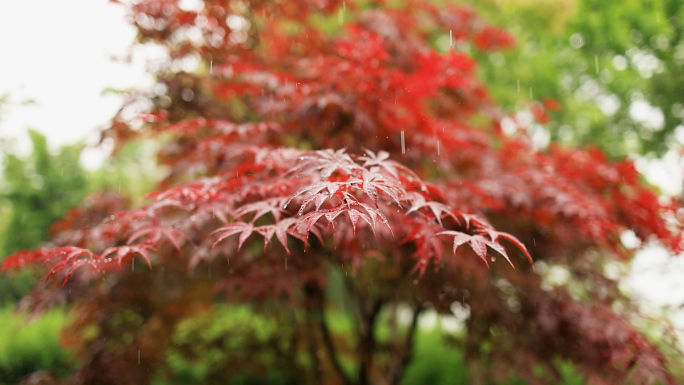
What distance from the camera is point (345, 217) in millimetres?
1896

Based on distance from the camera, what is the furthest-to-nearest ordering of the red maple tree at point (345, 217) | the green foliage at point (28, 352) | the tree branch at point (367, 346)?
the green foliage at point (28, 352) → the tree branch at point (367, 346) → the red maple tree at point (345, 217)

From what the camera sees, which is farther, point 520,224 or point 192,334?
point 192,334

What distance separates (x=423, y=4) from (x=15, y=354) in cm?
593

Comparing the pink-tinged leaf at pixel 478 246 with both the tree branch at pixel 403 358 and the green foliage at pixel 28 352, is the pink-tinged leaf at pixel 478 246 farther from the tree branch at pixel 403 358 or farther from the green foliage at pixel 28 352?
the green foliage at pixel 28 352

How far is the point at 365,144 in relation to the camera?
238cm

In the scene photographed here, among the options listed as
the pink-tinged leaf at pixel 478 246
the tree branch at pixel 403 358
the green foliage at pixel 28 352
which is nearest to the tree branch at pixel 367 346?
the tree branch at pixel 403 358

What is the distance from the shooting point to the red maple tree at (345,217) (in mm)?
2225

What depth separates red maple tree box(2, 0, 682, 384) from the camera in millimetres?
2225

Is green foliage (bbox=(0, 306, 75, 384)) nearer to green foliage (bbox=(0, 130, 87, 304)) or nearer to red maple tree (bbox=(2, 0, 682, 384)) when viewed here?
green foliage (bbox=(0, 130, 87, 304))

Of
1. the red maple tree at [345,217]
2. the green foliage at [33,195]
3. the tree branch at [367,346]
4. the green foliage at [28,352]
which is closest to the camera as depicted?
the red maple tree at [345,217]

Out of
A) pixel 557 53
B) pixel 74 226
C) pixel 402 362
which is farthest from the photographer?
pixel 557 53

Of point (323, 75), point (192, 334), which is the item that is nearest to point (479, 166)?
point (323, 75)

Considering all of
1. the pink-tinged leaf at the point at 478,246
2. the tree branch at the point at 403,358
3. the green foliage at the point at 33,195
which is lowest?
the tree branch at the point at 403,358

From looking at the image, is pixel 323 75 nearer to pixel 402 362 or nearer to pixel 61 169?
pixel 402 362
